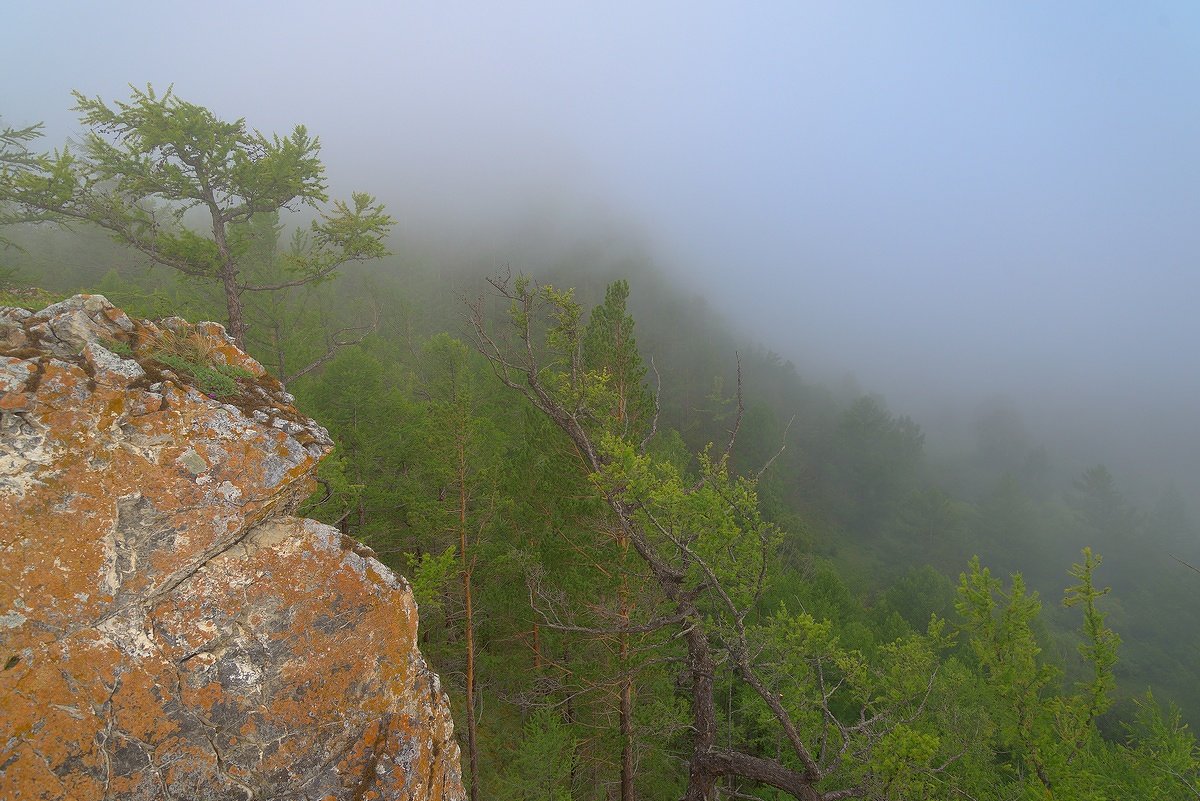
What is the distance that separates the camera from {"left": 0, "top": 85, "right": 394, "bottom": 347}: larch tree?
9398mm

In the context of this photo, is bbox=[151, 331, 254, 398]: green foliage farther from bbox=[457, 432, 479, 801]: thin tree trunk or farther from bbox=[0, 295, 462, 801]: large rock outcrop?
bbox=[457, 432, 479, 801]: thin tree trunk

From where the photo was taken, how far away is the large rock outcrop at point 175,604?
12.1 ft

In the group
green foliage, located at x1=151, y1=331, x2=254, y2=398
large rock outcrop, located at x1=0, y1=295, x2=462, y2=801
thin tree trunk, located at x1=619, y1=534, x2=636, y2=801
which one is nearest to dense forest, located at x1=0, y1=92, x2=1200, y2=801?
thin tree trunk, located at x1=619, y1=534, x2=636, y2=801

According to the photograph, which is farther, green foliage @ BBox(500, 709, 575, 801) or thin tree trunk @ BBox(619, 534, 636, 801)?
green foliage @ BBox(500, 709, 575, 801)

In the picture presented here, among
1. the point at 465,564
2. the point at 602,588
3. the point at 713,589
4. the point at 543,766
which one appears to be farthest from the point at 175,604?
the point at 543,766

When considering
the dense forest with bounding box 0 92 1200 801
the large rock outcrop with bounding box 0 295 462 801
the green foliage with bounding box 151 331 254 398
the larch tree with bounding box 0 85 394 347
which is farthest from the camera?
the larch tree with bounding box 0 85 394 347

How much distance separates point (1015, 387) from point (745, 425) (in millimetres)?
161904

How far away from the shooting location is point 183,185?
33.3 ft

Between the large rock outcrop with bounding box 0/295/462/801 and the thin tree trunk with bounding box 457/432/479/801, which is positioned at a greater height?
the large rock outcrop with bounding box 0/295/462/801

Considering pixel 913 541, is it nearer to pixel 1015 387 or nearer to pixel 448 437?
pixel 448 437

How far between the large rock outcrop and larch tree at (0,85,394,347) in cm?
632

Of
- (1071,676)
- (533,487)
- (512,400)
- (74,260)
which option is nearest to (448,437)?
(533,487)

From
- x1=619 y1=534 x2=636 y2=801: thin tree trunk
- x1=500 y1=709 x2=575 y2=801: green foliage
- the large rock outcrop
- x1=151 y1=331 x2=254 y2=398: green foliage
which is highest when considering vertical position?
x1=151 y1=331 x2=254 y2=398: green foliage

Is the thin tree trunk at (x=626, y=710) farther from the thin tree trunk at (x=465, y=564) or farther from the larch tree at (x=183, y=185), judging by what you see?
the larch tree at (x=183, y=185)
